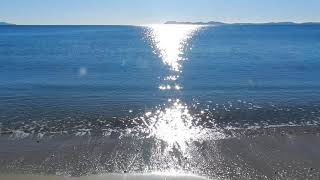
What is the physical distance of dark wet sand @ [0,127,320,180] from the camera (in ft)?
55.5

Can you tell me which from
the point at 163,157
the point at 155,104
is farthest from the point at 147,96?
the point at 163,157

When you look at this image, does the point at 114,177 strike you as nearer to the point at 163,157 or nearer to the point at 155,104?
the point at 163,157

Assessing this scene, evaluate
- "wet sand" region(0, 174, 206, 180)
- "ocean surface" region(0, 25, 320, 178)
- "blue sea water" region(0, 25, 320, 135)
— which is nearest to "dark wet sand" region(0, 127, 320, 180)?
"wet sand" region(0, 174, 206, 180)

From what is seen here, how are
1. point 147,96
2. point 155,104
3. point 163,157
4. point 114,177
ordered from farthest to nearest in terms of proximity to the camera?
point 147,96
point 155,104
point 163,157
point 114,177

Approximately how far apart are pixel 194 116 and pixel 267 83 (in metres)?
15.3

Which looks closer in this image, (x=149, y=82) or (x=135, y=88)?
(x=135, y=88)

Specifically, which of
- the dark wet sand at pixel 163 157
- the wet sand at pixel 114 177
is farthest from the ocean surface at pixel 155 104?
the wet sand at pixel 114 177

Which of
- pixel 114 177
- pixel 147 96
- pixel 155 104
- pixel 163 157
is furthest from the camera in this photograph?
pixel 147 96

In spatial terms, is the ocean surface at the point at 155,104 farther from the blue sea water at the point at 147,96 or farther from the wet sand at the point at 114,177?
the wet sand at the point at 114,177

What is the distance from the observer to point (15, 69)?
51750mm

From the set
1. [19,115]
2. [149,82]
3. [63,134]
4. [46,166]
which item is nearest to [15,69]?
[149,82]

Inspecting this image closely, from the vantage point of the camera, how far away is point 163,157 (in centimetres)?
1859

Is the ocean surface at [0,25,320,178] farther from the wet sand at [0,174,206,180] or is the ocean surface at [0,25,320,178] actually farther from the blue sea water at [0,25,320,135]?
the wet sand at [0,174,206,180]

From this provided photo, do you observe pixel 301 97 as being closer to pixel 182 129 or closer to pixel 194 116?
pixel 194 116
